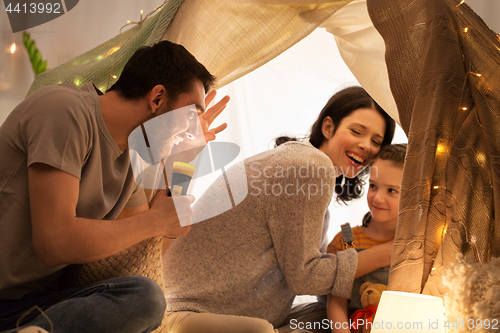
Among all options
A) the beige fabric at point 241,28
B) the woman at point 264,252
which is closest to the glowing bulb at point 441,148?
the woman at point 264,252

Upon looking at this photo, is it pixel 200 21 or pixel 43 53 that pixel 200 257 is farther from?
pixel 43 53

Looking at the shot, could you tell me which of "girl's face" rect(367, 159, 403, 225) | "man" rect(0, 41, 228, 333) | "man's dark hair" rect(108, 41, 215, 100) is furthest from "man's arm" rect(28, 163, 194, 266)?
"girl's face" rect(367, 159, 403, 225)

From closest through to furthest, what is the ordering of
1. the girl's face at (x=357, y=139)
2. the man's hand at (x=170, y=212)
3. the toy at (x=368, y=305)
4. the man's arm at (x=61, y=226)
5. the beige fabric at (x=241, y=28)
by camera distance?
1. the man's arm at (x=61, y=226)
2. the man's hand at (x=170, y=212)
3. the toy at (x=368, y=305)
4. the beige fabric at (x=241, y=28)
5. the girl's face at (x=357, y=139)

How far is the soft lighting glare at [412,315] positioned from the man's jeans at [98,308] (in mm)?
480

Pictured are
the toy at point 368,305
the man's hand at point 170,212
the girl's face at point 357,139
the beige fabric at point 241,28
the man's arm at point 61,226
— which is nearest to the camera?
the man's arm at point 61,226

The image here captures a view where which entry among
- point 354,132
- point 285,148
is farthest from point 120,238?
point 354,132

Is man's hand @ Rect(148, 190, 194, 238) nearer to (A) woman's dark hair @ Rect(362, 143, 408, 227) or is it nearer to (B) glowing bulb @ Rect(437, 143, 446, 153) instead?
(B) glowing bulb @ Rect(437, 143, 446, 153)

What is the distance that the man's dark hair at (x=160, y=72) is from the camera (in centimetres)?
89

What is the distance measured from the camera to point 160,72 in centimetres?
91

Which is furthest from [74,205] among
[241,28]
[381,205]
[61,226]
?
[381,205]

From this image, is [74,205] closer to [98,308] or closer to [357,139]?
[98,308]

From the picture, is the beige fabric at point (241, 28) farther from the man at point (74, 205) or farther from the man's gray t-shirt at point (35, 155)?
the man's gray t-shirt at point (35, 155)

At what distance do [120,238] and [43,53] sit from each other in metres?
2.15

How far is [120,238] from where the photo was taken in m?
0.75
